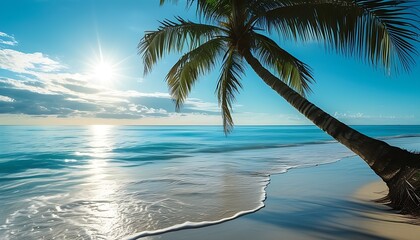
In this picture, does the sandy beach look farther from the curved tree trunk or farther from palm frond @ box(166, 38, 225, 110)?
palm frond @ box(166, 38, 225, 110)

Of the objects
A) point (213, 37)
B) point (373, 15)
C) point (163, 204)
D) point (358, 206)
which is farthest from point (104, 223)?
point (373, 15)

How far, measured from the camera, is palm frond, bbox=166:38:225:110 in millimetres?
7047

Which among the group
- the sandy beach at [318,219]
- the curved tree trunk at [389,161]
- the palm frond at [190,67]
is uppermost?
the palm frond at [190,67]

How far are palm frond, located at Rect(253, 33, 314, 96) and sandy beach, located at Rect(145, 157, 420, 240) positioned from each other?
9.84 feet

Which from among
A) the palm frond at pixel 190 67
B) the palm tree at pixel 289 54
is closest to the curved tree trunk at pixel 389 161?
the palm tree at pixel 289 54

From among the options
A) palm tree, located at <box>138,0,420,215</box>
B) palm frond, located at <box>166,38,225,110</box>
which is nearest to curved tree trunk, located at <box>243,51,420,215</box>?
palm tree, located at <box>138,0,420,215</box>

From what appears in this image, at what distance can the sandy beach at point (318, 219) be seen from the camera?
11.8ft

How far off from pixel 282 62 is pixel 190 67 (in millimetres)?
2430

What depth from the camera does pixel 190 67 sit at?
7.54 meters

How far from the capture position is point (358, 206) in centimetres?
488

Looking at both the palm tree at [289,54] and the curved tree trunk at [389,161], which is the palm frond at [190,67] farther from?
the curved tree trunk at [389,161]

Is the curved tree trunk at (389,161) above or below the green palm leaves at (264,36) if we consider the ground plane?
below

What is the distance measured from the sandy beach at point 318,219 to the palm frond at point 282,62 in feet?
9.84

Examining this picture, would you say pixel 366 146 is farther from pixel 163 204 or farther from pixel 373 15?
pixel 163 204
